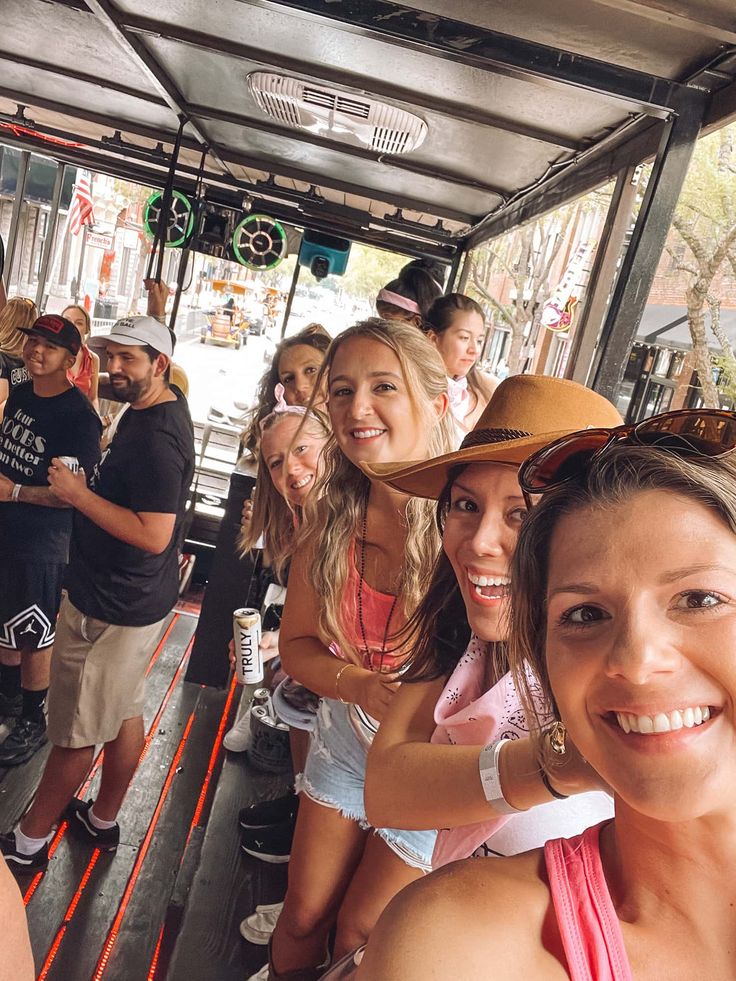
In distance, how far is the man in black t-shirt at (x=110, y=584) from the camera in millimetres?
2791

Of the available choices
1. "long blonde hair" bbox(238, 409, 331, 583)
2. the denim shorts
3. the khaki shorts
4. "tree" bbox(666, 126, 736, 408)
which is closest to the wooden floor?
the khaki shorts

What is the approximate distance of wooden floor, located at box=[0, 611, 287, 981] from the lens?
8.31ft

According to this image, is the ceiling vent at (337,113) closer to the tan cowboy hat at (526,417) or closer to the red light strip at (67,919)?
the tan cowboy hat at (526,417)

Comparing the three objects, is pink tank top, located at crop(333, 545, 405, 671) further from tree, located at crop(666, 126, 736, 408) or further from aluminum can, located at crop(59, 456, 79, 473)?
tree, located at crop(666, 126, 736, 408)

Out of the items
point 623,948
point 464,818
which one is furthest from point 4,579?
point 623,948

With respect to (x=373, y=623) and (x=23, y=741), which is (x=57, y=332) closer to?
(x=23, y=741)

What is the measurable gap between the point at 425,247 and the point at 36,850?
489 centimetres

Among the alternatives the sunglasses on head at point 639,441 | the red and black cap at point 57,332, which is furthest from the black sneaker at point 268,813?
the sunglasses on head at point 639,441

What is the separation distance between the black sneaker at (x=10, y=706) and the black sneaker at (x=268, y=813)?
1.35 m

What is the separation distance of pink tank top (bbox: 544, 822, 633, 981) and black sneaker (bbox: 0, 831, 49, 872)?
2.59 m

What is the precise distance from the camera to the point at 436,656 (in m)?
1.46

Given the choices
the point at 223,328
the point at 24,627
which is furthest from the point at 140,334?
the point at 223,328

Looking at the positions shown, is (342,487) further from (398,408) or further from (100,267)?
(100,267)

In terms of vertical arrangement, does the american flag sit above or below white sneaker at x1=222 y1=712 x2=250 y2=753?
above
